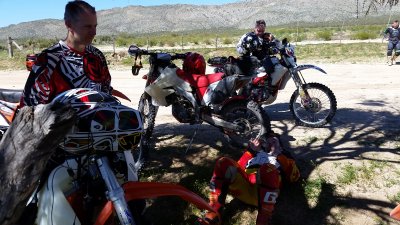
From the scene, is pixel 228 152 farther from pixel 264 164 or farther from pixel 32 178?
pixel 32 178

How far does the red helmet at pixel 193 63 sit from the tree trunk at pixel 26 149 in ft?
11.8

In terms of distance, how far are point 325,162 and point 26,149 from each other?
3964mm

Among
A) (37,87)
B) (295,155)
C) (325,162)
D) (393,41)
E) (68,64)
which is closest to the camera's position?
(37,87)

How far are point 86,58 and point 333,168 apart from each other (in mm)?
3274

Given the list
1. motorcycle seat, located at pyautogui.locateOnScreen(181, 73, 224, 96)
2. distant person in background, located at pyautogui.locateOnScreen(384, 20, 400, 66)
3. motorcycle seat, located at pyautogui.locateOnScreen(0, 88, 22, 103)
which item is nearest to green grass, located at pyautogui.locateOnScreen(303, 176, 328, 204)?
motorcycle seat, located at pyautogui.locateOnScreen(181, 73, 224, 96)

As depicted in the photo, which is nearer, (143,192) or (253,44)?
(143,192)

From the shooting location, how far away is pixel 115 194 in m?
1.76

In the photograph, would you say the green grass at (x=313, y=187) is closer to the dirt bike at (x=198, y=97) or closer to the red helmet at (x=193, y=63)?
the dirt bike at (x=198, y=97)

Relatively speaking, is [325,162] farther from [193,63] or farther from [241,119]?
[193,63]

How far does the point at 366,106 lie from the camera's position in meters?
7.68

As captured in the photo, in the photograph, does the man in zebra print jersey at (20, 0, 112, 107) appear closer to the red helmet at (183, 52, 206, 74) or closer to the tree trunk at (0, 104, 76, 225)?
the tree trunk at (0, 104, 76, 225)

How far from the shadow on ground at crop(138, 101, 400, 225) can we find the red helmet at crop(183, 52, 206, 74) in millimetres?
1044

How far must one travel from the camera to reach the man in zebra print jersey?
238 cm

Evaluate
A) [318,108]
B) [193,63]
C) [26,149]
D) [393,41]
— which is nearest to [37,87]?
[26,149]
